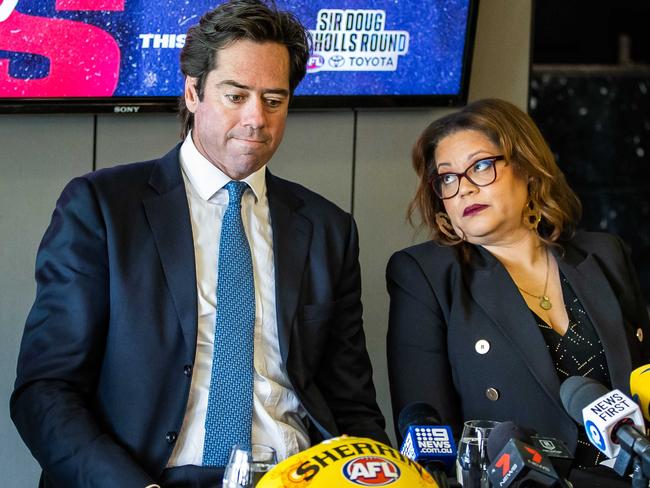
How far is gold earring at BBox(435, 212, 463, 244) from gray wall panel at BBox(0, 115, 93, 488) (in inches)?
42.8

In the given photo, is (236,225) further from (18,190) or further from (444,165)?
(18,190)

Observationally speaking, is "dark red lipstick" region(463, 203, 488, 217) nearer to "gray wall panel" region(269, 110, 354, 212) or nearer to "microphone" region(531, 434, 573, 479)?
"gray wall panel" region(269, 110, 354, 212)

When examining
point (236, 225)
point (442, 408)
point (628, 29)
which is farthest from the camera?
point (628, 29)

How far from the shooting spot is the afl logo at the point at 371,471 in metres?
1.51

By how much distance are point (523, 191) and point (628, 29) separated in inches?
191

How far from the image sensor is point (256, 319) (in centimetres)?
248

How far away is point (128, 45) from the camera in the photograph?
3020 millimetres

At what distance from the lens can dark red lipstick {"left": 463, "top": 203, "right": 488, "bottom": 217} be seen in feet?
9.31

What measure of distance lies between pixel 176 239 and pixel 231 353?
0.29m

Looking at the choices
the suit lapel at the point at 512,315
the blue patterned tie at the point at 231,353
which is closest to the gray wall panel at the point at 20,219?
the blue patterned tie at the point at 231,353

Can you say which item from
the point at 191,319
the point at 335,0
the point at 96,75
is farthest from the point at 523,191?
the point at 96,75

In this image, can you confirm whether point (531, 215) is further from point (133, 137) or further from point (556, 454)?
point (556, 454)

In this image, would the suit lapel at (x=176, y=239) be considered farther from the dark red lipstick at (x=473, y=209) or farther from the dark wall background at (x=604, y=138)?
the dark wall background at (x=604, y=138)

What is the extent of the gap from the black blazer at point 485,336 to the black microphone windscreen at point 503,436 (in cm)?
90
